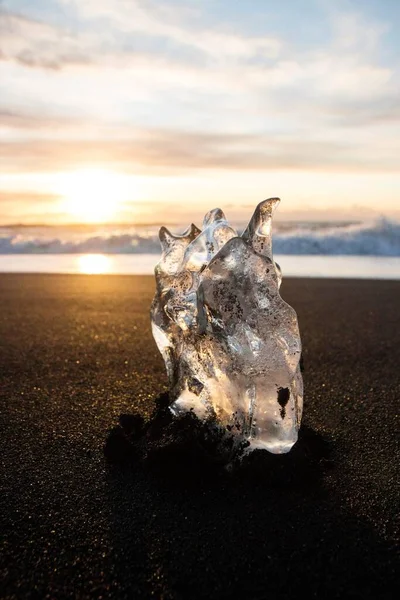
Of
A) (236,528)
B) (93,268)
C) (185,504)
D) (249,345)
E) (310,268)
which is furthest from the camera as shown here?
(310,268)

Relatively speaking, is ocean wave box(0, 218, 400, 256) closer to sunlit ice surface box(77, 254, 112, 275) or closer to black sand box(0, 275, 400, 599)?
sunlit ice surface box(77, 254, 112, 275)

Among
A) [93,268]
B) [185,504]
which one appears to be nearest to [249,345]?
[185,504]

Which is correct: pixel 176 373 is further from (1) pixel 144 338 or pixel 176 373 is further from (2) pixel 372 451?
(1) pixel 144 338

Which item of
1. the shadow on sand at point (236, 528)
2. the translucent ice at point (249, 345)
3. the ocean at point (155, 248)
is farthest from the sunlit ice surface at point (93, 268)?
the shadow on sand at point (236, 528)

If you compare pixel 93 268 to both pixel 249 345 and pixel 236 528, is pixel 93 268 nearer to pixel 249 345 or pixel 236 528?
pixel 249 345

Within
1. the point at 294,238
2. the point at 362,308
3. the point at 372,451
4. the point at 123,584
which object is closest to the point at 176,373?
the point at 372,451

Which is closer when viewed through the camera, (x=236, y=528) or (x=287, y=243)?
(x=236, y=528)

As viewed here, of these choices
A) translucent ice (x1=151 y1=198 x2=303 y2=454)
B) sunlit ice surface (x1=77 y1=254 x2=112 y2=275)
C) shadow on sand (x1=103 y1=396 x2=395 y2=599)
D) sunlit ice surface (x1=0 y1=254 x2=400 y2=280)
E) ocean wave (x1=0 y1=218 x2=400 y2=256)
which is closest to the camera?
shadow on sand (x1=103 y1=396 x2=395 y2=599)

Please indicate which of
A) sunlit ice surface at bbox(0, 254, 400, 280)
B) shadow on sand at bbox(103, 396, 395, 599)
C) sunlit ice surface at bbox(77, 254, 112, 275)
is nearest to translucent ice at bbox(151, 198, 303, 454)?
shadow on sand at bbox(103, 396, 395, 599)

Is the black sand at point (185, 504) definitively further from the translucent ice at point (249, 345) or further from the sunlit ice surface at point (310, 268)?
the sunlit ice surface at point (310, 268)
